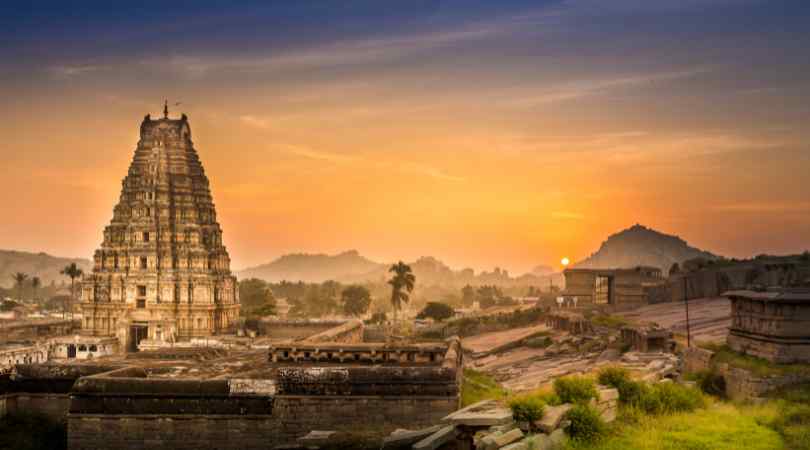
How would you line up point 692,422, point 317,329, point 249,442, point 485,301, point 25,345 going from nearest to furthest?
point 692,422 → point 249,442 → point 25,345 → point 317,329 → point 485,301

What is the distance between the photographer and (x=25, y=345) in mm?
65312

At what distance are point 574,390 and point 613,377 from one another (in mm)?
2015

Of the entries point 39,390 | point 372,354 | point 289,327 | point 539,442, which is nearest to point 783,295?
point 372,354

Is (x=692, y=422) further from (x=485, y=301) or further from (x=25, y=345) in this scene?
(x=485, y=301)

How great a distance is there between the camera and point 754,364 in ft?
78.2

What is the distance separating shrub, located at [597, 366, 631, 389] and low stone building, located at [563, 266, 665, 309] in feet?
137

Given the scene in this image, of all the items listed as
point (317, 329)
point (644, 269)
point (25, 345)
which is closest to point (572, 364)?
point (644, 269)

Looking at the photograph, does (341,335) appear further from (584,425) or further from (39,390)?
(584,425)

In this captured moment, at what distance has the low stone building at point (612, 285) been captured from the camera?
59281 mm

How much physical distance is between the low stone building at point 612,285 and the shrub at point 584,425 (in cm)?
4437

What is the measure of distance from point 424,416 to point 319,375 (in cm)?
264

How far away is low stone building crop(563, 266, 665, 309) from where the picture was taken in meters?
59.3

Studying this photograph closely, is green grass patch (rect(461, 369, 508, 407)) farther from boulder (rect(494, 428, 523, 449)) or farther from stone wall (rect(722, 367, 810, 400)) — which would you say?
boulder (rect(494, 428, 523, 449))

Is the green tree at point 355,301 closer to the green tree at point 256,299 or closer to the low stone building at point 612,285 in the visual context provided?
the green tree at point 256,299
